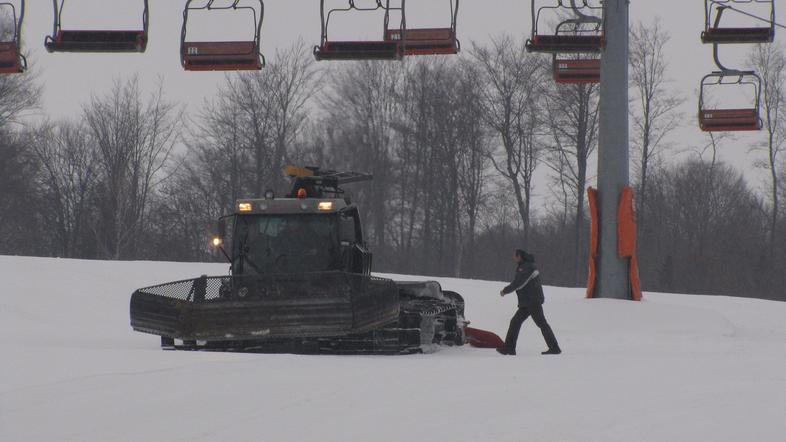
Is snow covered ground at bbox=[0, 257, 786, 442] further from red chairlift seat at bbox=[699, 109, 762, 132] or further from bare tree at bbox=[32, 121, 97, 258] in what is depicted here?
bare tree at bbox=[32, 121, 97, 258]

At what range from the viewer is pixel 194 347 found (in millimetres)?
11961

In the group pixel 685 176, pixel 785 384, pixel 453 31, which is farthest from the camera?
pixel 685 176

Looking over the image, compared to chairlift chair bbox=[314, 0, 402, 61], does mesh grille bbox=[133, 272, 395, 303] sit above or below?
below

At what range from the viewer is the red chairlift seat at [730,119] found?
20.1 meters

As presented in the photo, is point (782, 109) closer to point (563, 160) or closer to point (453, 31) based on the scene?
point (563, 160)

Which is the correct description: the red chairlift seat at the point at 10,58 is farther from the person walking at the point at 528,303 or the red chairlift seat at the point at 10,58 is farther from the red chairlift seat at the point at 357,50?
the person walking at the point at 528,303

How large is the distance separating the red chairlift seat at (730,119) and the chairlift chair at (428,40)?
7.30m

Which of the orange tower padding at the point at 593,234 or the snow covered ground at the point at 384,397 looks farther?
the orange tower padding at the point at 593,234

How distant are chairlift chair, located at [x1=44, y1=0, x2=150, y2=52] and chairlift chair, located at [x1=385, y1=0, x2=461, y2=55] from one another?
3777 millimetres

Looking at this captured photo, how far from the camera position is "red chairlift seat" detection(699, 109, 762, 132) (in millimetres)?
20141

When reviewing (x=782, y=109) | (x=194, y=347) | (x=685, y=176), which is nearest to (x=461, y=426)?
(x=194, y=347)

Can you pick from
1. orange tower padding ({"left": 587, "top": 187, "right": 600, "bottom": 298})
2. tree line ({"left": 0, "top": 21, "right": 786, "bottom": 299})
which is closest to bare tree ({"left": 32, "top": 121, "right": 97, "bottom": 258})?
tree line ({"left": 0, "top": 21, "right": 786, "bottom": 299})

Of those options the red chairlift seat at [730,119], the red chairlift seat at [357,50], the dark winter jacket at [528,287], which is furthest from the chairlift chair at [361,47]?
the red chairlift seat at [730,119]

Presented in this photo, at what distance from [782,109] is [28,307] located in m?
41.6
